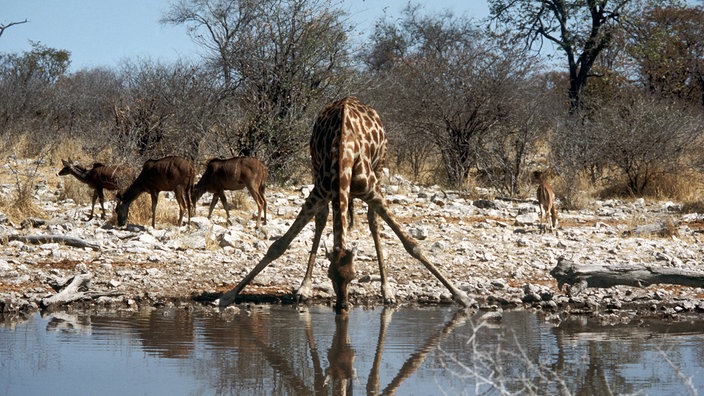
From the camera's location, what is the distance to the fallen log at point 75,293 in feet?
27.0

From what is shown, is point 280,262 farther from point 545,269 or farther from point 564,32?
point 564,32

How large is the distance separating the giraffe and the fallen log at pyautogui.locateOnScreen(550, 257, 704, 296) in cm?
105

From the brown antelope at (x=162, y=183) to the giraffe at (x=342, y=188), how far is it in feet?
15.5

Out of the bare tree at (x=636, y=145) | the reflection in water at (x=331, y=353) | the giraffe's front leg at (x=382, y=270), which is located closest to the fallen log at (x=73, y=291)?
the reflection in water at (x=331, y=353)

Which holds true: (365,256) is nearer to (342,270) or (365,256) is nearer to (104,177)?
(342,270)

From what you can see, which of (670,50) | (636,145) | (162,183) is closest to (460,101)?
(636,145)

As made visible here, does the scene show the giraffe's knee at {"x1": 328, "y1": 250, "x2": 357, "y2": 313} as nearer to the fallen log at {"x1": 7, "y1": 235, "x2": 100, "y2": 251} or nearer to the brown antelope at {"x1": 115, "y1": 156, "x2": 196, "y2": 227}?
the fallen log at {"x1": 7, "y1": 235, "x2": 100, "y2": 251}

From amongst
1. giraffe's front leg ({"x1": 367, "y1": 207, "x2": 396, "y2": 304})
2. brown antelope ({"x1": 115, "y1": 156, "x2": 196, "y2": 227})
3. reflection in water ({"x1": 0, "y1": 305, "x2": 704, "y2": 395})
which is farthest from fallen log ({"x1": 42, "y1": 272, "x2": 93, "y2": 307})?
brown antelope ({"x1": 115, "y1": 156, "x2": 196, "y2": 227})

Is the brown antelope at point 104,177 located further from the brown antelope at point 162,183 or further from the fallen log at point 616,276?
the fallen log at point 616,276

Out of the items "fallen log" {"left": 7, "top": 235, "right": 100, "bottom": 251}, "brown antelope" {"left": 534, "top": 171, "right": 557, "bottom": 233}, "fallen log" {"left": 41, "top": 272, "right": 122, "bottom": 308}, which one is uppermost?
"brown antelope" {"left": 534, "top": 171, "right": 557, "bottom": 233}

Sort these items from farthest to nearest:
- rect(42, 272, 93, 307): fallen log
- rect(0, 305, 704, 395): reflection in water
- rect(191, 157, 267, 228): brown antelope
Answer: rect(191, 157, 267, 228): brown antelope, rect(42, 272, 93, 307): fallen log, rect(0, 305, 704, 395): reflection in water

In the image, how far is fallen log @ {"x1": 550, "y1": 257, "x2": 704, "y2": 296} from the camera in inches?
351

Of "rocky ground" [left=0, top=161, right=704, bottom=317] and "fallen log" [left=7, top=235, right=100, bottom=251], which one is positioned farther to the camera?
"fallen log" [left=7, top=235, right=100, bottom=251]

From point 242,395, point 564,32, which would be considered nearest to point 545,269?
point 242,395
